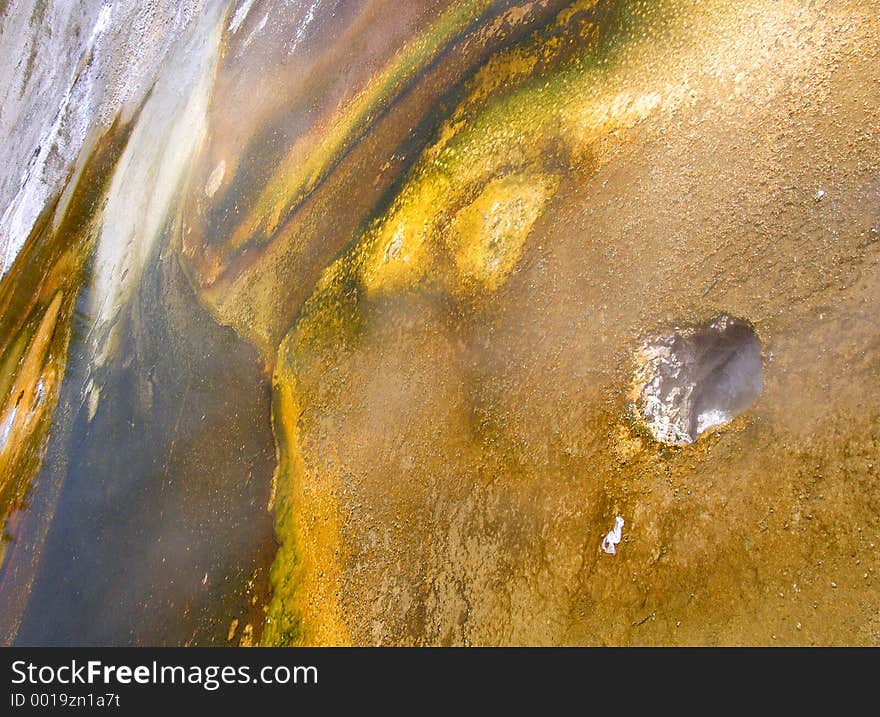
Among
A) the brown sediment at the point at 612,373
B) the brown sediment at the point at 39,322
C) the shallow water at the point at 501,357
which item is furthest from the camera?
the brown sediment at the point at 39,322

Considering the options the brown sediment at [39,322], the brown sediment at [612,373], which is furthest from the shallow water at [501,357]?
the brown sediment at [39,322]

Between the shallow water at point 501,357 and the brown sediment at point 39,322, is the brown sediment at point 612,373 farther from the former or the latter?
the brown sediment at point 39,322

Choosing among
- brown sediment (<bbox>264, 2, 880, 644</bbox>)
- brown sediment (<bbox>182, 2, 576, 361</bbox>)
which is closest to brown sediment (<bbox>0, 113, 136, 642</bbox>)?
brown sediment (<bbox>182, 2, 576, 361</bbox>)

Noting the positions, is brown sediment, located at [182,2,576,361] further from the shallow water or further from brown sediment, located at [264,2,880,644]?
brown sediment, located at [264,2,880,644]

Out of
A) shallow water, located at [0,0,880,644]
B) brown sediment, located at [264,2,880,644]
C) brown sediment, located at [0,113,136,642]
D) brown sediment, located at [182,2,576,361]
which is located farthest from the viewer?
brown sediment, located at [0,113,136,642]

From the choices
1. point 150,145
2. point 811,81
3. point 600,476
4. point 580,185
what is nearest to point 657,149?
point 580,185

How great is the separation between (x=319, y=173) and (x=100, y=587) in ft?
19.4

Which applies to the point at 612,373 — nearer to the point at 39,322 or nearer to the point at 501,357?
the point at 501,357

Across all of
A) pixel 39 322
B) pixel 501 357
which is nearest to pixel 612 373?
pixel 501 357

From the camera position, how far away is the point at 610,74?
6637mm

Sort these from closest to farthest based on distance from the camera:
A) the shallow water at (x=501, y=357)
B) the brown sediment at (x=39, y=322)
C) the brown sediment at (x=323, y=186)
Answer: the shallow water at (x=501, y=357)
the brown sediment at (x=323, y=186)
the brown sediment at (x=39, y=322)

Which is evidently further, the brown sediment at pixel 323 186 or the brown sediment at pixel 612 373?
the brown sediment at pixel 323 186

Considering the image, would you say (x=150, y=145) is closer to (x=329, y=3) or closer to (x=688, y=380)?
(x=329, y=3)

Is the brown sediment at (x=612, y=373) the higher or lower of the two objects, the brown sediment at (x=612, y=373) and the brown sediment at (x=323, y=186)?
the lower
